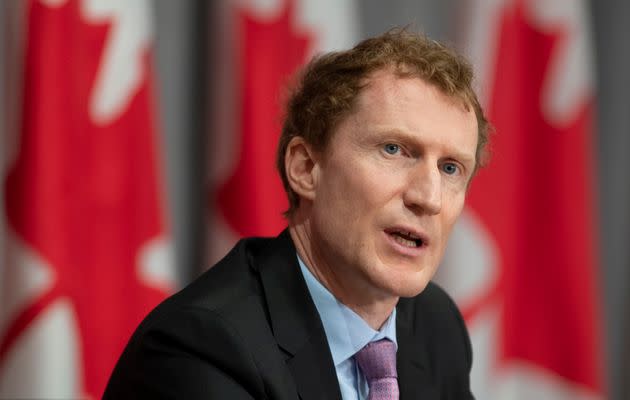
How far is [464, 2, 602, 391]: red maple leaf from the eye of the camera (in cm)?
293

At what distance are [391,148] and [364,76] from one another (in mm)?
149

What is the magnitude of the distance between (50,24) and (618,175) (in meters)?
1.96

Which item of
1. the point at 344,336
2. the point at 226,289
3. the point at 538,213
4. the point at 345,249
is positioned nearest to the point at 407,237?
the point at 345,249

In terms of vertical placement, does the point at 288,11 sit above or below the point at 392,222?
above

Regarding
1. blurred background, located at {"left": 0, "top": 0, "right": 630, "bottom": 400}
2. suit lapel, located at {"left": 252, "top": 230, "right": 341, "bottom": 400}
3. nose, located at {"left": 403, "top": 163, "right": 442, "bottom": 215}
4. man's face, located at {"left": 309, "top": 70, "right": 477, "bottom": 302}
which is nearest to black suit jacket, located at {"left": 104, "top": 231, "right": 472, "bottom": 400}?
suit lapel, located at {"left": 252, "top": 230, "right": 341, "bottom": 400}

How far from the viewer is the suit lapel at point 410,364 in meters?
1.82

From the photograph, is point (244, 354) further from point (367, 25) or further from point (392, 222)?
point (367, 25)

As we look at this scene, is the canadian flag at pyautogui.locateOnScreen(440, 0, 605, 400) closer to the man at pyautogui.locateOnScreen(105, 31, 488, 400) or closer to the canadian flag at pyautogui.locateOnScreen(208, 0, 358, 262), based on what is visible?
the canadian flag at pyautogui.locateOnScreen(208, 0, 358, 262)

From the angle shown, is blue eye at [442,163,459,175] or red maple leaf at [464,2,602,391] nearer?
blue eye at [442,163,459,175]

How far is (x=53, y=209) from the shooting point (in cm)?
236

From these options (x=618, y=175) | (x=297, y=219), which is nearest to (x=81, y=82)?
(x=297, y=219)

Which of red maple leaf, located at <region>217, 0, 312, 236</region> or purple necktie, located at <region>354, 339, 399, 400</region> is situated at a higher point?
red maple leaf, located at <region>217, 0, 312, 236</region>

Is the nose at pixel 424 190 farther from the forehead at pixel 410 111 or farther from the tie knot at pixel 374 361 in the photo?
the tie knot at pixel 374 361

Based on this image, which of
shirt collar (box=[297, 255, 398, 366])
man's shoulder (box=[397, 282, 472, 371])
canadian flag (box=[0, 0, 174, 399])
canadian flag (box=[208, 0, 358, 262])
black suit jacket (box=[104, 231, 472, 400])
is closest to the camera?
black suit jacket (box=[104, 231, 472, 400])
